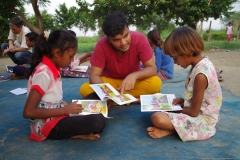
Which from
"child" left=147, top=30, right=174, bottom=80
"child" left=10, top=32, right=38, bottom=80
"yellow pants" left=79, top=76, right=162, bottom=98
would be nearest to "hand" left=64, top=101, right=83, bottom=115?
"yellow pants" left=79, top=76, right=162, bottom=98

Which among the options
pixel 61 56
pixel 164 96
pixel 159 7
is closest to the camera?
pixel 61 56

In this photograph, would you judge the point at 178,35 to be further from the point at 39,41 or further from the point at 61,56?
the point at 39,41

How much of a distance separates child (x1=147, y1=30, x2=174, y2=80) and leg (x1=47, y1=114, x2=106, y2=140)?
2525 millimetres

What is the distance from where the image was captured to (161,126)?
6.16 ft

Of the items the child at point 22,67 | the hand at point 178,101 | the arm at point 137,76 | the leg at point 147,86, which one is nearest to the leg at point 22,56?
the child at point 22,67

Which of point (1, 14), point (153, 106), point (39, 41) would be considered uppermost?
point (1, 14)

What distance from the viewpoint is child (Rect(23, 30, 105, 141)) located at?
1.68 metres

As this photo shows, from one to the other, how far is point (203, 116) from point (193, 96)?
0.23 metres

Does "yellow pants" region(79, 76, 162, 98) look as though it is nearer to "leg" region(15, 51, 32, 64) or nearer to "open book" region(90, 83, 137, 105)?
"open book" region(90, 83, 137, 105)

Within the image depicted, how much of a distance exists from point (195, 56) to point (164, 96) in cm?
65

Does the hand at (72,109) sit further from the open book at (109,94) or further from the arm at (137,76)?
the arm at (137,76)

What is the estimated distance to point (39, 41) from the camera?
178 cm

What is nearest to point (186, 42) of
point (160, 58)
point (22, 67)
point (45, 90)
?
point (45, 90)

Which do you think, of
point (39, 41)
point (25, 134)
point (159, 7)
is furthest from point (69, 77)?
point (159, 7)
